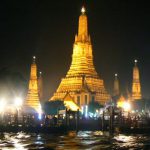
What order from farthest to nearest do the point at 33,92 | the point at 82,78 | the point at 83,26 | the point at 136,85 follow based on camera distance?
the point at 136,85 → the point at 33,92 → the point at 82,78 → the point at 83,26

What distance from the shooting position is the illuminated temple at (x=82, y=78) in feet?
307

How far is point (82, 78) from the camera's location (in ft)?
312

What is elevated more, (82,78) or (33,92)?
(82,78)

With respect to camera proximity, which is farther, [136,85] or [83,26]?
[136,85]

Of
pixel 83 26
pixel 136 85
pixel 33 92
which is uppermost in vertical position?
pixel 83 26

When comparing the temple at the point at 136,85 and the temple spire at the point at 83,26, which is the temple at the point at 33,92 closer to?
the temple spire at the point at 83,26

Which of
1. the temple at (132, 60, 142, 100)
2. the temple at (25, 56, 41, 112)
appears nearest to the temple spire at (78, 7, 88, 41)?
the temple at (25, 56, 41, 112)

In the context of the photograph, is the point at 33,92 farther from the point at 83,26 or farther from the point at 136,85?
the point at 136,85

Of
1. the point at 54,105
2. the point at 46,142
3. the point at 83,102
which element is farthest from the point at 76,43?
the point at 46,142

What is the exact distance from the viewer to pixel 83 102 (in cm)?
9300

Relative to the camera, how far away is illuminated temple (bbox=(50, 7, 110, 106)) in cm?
9343

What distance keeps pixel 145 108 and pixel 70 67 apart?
17.5 m

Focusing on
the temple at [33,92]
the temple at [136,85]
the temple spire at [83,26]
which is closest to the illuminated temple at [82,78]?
the temple spire at [83,26]

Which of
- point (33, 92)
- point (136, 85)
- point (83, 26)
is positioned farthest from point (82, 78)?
point (136, 85)
